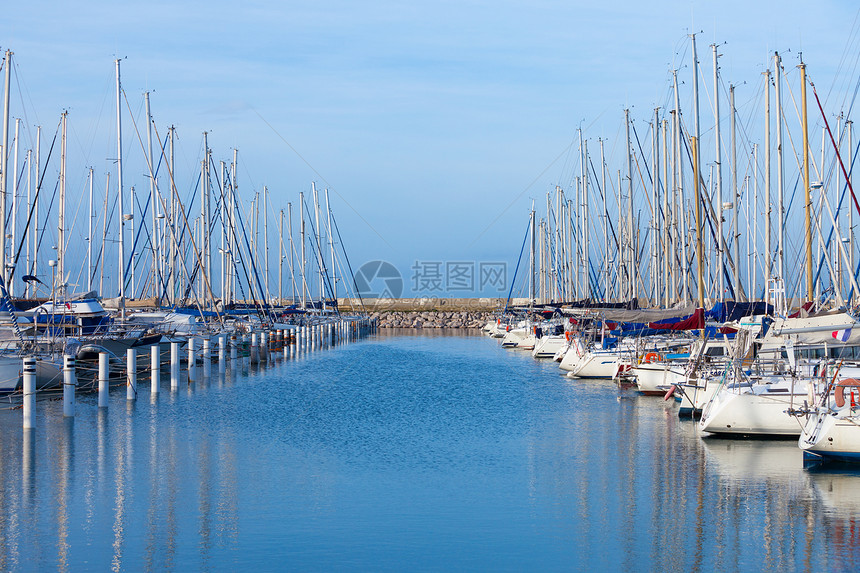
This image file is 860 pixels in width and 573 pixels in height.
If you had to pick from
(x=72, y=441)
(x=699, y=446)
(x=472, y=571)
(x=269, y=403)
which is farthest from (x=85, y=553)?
(x=269, y=403)

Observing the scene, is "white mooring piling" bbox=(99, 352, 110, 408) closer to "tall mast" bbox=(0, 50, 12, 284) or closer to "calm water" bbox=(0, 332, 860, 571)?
"calm water" bbox=(0, 332, 860, 571)

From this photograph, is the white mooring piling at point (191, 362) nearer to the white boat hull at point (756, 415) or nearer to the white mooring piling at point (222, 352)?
the white mooring piling at point (222, 352)

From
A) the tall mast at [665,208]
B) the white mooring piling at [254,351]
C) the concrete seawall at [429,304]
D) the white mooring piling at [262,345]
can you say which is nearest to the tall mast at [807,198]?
the tall mast at [665,208]

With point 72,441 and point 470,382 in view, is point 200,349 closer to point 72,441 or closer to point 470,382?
point 470,382

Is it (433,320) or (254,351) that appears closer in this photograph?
(254,351)

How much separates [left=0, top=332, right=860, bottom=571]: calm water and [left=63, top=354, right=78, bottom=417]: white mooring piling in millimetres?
649

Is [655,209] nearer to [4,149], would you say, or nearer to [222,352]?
[222,352]

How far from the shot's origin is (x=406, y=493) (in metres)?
15.5

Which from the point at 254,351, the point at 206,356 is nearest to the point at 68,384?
the point at 206,356

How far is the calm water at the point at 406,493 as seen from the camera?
11781 millimetres

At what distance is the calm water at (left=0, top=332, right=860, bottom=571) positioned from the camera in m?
11.8

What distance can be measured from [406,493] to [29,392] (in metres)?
9.95

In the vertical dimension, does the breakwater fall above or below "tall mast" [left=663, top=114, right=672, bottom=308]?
below

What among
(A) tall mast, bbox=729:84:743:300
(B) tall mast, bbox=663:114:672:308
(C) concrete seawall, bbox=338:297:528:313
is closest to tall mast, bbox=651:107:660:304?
(B) tall mast, bbox=663:114:672:308
